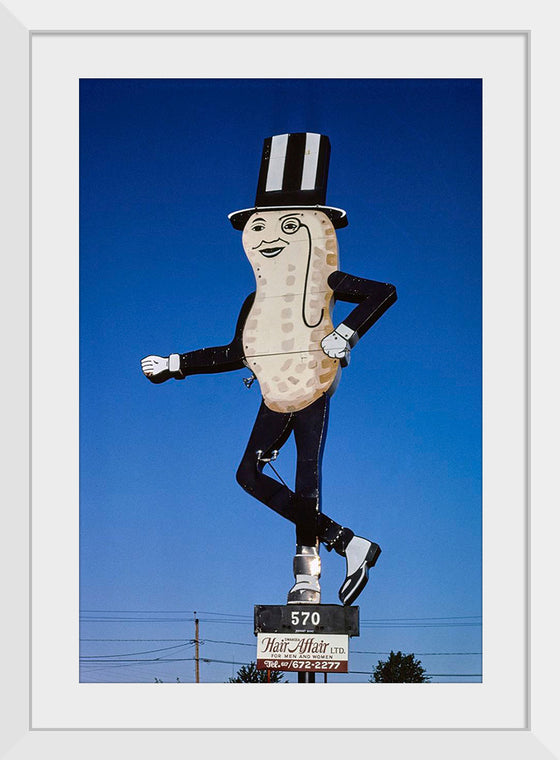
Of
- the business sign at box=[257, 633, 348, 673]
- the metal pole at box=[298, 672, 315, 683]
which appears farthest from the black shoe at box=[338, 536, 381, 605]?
the metal pole at box=[298, 672, 315, 683]

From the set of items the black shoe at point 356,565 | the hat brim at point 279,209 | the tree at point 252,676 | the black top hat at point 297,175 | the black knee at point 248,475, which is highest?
the black top hat at point 297,175

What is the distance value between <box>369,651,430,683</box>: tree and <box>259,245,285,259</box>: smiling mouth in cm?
342

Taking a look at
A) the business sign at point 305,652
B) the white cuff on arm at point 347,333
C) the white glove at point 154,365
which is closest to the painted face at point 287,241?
the white cuff on arm at point 347,333

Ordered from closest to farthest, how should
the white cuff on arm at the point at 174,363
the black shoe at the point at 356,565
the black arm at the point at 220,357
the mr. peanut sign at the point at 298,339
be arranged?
the black shoe at the point at 356,565, the mr. peanut sign at the point at 298,339, the black arm at the point at 220,357, the white cuff on arm at the point at 174,363

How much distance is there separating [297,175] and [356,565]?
327 centimetres

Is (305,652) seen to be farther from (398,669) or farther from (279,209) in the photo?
(279,209)

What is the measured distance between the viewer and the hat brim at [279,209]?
11.9 m

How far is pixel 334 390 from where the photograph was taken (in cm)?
1171

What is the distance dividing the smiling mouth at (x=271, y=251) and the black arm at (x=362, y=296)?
50 cm

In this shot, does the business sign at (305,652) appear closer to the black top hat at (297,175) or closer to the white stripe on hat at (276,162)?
the black top hat at (297,175)
